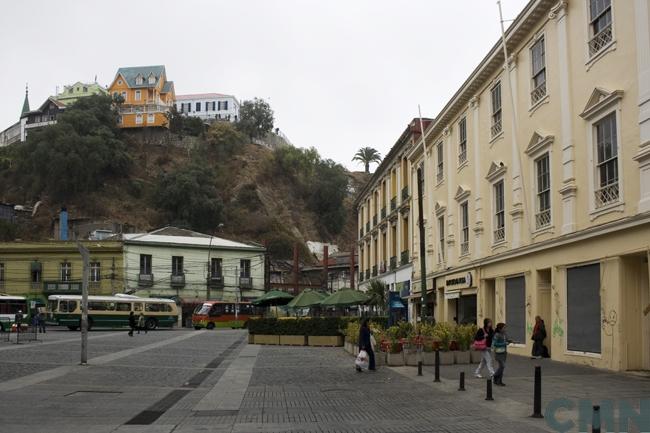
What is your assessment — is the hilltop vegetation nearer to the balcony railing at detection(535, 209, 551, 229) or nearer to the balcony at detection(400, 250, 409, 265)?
the balcony at detection(400, 250, 409, 265)

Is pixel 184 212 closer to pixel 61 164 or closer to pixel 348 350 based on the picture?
pixel 61 164

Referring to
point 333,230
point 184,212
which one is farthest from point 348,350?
point 333,230

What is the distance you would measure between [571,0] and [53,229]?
77811 millimetres

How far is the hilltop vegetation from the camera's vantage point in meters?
90.0

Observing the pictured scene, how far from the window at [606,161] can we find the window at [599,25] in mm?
1967

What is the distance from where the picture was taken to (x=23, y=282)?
6178 centimetres

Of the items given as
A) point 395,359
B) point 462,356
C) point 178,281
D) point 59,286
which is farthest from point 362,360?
point 59,286

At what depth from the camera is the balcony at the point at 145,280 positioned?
206 feet

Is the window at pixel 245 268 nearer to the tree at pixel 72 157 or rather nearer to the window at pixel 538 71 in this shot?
the tree at pixel 72 157

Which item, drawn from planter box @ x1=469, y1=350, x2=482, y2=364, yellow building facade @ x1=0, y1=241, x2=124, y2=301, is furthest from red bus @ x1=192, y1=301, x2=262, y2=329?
planter box @ x1=469, y1=350, x2=482, y2=364

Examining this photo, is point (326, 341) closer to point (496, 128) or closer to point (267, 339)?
point (267, 339)

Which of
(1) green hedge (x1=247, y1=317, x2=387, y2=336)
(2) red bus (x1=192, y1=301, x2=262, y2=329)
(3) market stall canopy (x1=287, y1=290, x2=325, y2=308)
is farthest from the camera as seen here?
(2) red bus (x1=192, y1=301, x2=262, y2=329)

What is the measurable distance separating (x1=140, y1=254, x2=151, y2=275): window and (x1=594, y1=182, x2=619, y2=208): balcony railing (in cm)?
5074

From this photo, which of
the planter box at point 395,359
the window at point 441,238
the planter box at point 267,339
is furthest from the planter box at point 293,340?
the planter box at point 395,359
